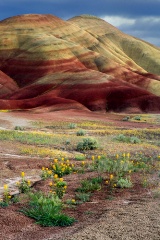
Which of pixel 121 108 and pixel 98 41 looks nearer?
pixel 121 108

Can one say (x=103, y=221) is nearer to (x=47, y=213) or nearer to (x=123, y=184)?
(x=47, y=213)

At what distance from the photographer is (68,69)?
338 feet

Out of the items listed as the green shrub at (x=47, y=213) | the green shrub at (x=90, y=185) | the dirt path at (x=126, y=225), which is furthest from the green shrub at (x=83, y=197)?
the green shrub at (x=47, y=213)

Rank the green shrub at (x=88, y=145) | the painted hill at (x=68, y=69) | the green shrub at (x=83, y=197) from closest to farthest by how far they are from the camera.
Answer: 1. the green shrub at (x=83, y=197)
2. the green shrub at (x=88, y=145)
3. the painted hill at (x=68, y=69)

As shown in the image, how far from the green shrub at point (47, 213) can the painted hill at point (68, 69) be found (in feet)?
196

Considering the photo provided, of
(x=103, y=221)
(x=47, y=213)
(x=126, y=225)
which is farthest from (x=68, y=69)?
(x=126, y=225)

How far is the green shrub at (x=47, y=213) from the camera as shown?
8.48 m

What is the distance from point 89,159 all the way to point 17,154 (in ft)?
11.1

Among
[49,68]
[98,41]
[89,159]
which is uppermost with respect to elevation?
[98,41]

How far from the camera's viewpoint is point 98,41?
5418 inches

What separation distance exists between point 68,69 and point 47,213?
95566 millimetres

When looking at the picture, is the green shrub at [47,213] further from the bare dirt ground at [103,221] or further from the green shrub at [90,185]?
the green shrub at [90,185]

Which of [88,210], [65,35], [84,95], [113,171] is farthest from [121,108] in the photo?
[88,210]

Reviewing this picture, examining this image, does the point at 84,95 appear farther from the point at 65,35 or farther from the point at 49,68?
the point at 65,35
